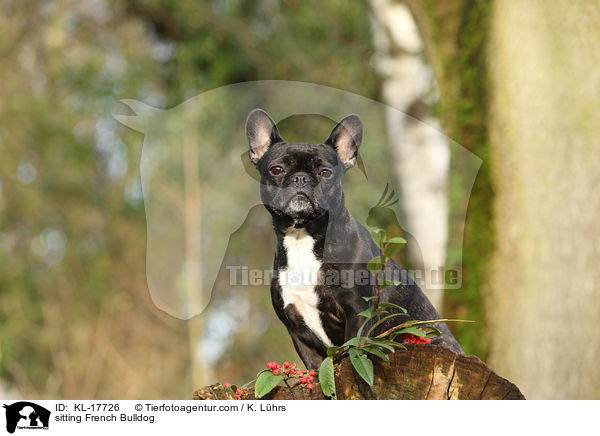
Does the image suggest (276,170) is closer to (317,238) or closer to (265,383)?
(317,238)

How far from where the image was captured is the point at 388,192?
6.21 ft

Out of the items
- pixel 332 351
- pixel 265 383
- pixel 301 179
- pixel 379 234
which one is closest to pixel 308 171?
pixel 301 179

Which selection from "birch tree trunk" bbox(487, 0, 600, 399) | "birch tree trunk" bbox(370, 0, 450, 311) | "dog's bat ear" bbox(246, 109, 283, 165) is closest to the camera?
"dog's bat ear" bbox(246, 109, 283, 165)

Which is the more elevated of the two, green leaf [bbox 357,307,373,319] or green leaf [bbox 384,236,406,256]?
green leaf [bbox 384,236,406,256]

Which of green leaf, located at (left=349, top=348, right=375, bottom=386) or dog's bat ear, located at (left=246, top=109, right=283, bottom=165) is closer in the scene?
green leaf, located at (left=349, top=348, right=375, bottom=386)

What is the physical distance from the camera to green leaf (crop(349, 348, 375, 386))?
5.72 ft

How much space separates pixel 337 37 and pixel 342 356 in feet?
22.0

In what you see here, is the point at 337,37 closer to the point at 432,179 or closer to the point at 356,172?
the point at 432,179

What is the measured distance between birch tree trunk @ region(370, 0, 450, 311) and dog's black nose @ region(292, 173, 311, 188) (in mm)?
570

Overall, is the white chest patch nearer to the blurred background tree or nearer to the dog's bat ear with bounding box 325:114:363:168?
the dog's bat ear with bounding box 325:114:363:168
